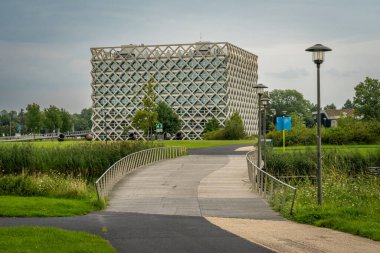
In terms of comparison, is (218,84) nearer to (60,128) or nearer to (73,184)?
(60,128)

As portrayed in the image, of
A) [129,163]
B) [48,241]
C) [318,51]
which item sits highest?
[318,51]

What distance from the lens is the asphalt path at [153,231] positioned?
35.3ft

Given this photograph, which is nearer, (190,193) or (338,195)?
(338,195)

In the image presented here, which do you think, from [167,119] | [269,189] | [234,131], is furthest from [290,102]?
[269,189]

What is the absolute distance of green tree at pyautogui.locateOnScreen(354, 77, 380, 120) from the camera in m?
78.4

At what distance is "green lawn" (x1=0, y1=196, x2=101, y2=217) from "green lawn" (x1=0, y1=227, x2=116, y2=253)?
13.6 feet

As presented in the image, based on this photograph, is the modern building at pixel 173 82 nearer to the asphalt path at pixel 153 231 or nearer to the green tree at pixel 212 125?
the green tree at pixel 212 125

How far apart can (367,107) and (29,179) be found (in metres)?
64.6

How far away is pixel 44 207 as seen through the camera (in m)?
17.0

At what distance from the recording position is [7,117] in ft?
592

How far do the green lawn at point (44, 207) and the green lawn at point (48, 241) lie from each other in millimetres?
4148

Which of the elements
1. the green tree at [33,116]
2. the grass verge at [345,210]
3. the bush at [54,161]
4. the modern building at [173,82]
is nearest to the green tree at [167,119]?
the modern building at [173,82]

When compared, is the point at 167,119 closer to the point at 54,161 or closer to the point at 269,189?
the point at 54,161

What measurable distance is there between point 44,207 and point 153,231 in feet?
17.9
